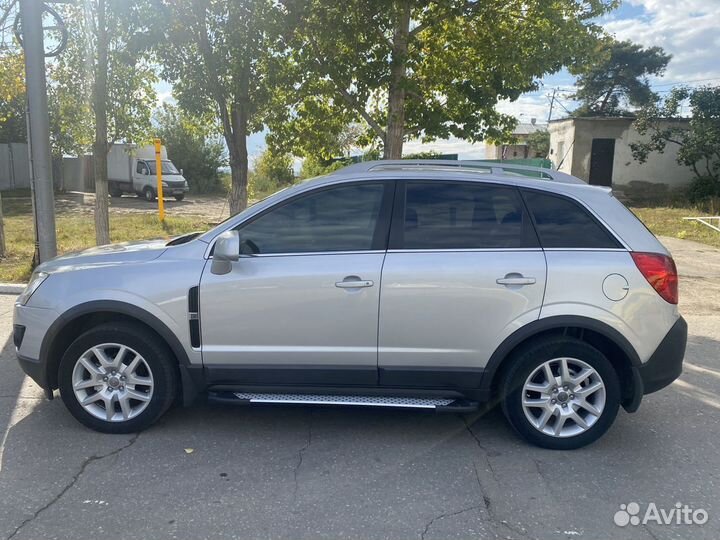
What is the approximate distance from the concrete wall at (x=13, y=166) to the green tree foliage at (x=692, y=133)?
28.8 m

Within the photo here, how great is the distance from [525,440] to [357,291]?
1.47m

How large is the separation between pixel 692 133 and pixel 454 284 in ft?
68.9

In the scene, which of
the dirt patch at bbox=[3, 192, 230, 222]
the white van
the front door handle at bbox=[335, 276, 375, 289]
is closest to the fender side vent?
the front door handle at bbox=[335, 276, 375, 289]

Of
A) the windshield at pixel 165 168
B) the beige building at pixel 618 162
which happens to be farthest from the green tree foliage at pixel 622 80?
the windshield at pixel 165 168

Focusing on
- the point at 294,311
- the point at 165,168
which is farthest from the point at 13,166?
the point at 294,311

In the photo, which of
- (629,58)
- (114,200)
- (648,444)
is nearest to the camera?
(648,444)

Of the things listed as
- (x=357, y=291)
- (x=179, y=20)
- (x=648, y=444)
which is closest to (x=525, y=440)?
(x=648, y=444)

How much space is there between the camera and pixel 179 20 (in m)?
7.23

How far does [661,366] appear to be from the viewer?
3.82m

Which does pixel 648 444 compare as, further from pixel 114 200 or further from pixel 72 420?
pixel 114 200

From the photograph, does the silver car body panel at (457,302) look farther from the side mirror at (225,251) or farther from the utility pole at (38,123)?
the utility pole at (38,123)

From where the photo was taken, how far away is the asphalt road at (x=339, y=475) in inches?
120

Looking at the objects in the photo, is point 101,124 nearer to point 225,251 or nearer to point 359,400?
point 225,251

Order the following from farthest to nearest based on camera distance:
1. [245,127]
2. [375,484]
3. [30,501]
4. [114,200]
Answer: [114,200] < [245,127] < [375,484] < [30,501]
